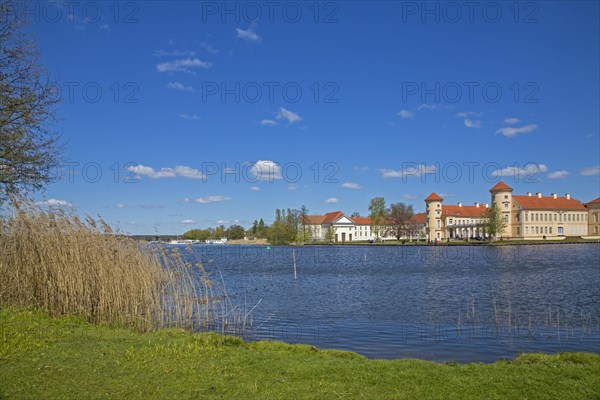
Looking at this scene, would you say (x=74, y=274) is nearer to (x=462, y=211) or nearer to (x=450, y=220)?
(x=450, y=220)

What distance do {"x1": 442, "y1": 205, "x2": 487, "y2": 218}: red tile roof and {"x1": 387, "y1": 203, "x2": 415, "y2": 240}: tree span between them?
11769 mm

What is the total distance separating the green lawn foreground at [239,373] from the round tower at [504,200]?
115m

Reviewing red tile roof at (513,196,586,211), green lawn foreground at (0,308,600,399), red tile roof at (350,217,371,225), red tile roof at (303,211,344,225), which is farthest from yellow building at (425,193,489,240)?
green lawn foreground at (0,308,600,399)

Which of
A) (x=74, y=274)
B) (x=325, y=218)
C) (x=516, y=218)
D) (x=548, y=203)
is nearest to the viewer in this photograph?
(x=74, y=274)

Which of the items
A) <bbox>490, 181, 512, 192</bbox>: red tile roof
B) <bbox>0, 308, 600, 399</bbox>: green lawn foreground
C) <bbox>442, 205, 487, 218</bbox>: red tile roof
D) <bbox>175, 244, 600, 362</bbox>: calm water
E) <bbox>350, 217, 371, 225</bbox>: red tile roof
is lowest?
<bbox>175, 244, 600, 362</bbox>: calm water

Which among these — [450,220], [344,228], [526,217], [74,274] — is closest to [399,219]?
[450,220]

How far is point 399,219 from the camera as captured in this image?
4988 inches

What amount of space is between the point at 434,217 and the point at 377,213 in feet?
48.1

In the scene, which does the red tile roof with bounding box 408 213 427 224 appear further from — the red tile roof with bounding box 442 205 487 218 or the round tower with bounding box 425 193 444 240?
the round tower with bounding box 425 193 444 240

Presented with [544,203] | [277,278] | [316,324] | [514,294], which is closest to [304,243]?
[544,203]

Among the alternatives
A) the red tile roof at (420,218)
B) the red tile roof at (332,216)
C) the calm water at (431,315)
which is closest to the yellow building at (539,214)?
the red tile roof at (420,218)

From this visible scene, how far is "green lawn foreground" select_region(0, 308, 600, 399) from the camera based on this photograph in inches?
251

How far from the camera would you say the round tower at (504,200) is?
380ft

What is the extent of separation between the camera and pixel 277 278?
35969 millimetres
